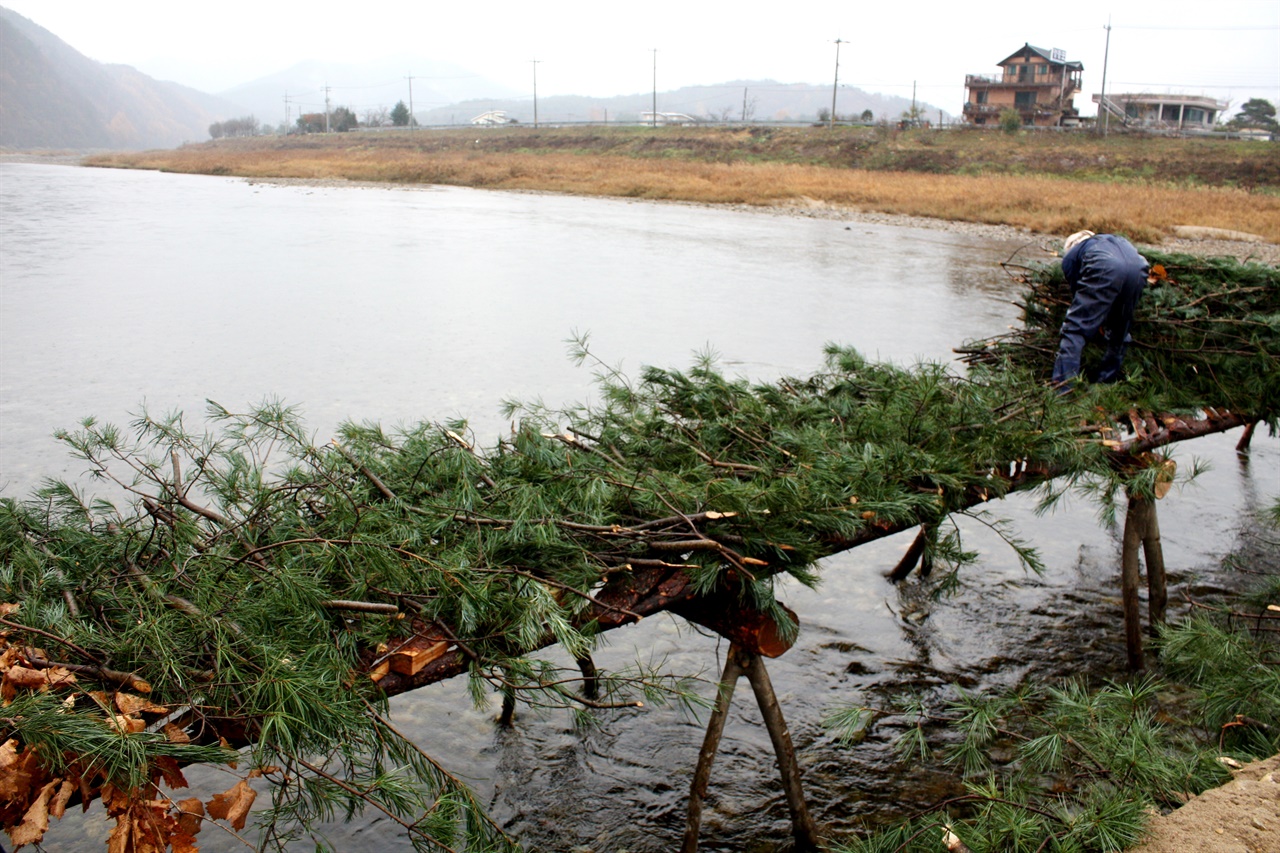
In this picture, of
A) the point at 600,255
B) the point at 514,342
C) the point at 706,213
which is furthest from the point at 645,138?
the point at 514,342

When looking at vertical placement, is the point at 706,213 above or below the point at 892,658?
above

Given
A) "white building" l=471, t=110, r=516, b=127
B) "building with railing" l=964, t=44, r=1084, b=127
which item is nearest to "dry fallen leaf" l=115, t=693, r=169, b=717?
"building with railing" l=964, t=44, r=1084, b=127

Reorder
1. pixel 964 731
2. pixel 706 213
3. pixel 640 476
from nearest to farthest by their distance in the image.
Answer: pixel 640 476, pixel 964 731, pixel 706 213

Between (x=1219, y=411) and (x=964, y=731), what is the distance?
7.86ft

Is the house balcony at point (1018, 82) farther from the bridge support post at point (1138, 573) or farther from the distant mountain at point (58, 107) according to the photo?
the distant mountain at point (58, 107)

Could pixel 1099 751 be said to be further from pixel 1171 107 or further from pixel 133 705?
pixel 1171 107

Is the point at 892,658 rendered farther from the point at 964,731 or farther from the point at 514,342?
the point at 514,342

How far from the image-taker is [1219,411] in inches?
213

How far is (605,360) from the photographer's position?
35.9 feet

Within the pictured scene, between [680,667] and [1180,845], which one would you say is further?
[680,667]

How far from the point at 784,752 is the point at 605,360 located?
7.57 m

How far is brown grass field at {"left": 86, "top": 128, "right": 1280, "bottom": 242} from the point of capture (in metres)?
27.4

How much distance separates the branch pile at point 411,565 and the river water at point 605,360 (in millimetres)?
624

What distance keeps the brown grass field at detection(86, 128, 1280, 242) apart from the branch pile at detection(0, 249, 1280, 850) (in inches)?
800
